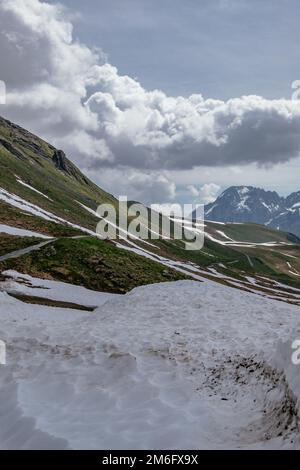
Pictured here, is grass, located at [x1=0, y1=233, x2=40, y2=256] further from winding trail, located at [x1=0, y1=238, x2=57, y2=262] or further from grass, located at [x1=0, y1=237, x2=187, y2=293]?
grass, located at [x1=0, y1=237, x2=187, y2=293]

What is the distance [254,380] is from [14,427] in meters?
7.39
